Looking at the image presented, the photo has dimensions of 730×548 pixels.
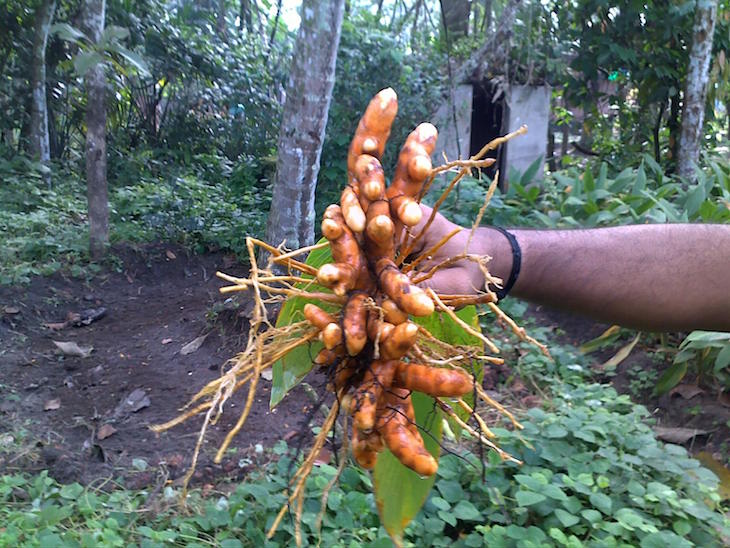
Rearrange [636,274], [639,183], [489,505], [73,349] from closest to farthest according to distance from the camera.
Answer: [636,274], [489,505], [73,349], [639,183]

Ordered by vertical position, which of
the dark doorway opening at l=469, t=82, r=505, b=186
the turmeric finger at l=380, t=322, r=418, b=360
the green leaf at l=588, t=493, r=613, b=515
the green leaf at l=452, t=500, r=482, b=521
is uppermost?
the dark doorway opening at l=469, t=82, r=505, b=186

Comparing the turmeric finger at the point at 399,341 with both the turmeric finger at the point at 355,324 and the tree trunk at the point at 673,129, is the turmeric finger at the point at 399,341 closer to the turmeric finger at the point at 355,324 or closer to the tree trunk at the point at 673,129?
the turmeric finger at the point at 355,324

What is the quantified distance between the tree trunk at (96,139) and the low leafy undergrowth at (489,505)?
3.17 metres

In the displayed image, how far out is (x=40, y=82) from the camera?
750 cm

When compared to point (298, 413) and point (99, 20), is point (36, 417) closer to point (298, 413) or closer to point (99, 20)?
point (298, 413)

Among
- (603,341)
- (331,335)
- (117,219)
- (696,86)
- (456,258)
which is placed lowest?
(603,341)

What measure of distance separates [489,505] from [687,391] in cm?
185

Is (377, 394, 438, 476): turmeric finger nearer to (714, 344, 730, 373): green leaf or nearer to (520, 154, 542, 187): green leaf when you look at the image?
(714, 344, 730, 373): green leaf

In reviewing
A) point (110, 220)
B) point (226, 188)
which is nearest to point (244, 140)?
point (226, 188)

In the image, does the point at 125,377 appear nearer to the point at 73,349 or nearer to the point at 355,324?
the point at 73,349

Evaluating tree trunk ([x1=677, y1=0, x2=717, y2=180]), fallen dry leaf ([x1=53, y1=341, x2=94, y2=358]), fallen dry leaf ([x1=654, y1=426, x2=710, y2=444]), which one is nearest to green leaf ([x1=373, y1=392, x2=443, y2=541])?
fallen dry leaf ([x1=654, y1=426, x2=710, y2=444])

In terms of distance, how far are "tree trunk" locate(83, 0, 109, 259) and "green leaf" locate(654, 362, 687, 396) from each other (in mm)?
4237

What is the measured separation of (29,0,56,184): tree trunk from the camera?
A: 7262 mm

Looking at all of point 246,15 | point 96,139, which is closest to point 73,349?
point 96,139
